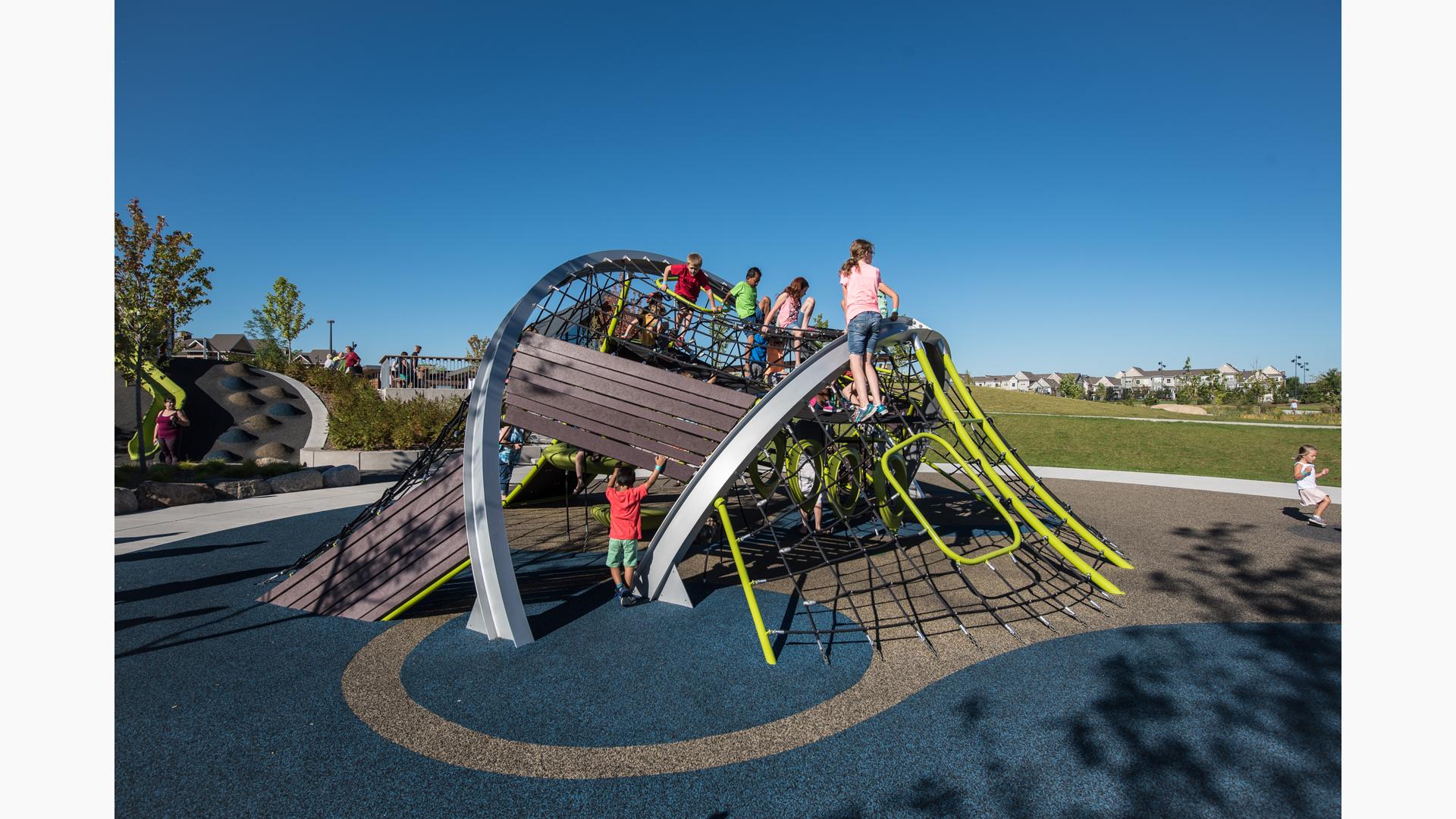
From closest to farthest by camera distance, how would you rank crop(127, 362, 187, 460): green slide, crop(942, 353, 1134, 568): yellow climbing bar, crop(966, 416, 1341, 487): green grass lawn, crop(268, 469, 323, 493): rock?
crop(942, 353, 1134, 568): yellow climbing bar → crop(268, 469, 323, 493): rock → crop(127, 362, 187, 460): green slide → crop(966, 416, 1341, 487): green grass lawn

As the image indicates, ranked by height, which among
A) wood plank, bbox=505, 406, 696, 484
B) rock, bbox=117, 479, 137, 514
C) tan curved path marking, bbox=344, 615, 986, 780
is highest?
wood plank, bbox=505, 406, 696, 484

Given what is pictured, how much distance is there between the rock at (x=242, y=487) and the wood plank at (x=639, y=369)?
436 inches

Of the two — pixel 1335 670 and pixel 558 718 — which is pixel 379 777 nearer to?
Answer: pixel 558 718

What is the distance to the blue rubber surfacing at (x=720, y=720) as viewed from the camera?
3.59 metres

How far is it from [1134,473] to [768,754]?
1986 centimetres

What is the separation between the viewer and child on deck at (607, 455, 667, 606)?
6652mm

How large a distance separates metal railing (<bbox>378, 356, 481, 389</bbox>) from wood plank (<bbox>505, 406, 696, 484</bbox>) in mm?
Answer: 17332

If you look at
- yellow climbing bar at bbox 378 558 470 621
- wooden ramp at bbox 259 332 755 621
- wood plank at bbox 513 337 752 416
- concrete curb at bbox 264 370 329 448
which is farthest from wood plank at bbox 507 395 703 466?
concrete curb at bbox 264 370 329 448

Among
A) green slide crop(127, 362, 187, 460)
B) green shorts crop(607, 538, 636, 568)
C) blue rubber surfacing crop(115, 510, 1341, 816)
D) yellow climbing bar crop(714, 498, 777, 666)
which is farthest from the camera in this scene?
green slide crop(127, 362, 187, 460)

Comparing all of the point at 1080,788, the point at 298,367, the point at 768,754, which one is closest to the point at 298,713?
the point at 768,754

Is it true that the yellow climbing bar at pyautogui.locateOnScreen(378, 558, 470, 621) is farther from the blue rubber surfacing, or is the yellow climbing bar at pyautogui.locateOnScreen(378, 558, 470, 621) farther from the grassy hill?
the grassy hill

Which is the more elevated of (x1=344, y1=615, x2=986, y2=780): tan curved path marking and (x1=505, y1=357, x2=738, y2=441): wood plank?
(x1=505, y1=357, x2=738, y2=441): wood plank

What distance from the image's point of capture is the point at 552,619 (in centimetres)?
655

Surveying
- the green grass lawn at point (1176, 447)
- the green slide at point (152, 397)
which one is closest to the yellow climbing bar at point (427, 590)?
the green slide at point (152, 397)
